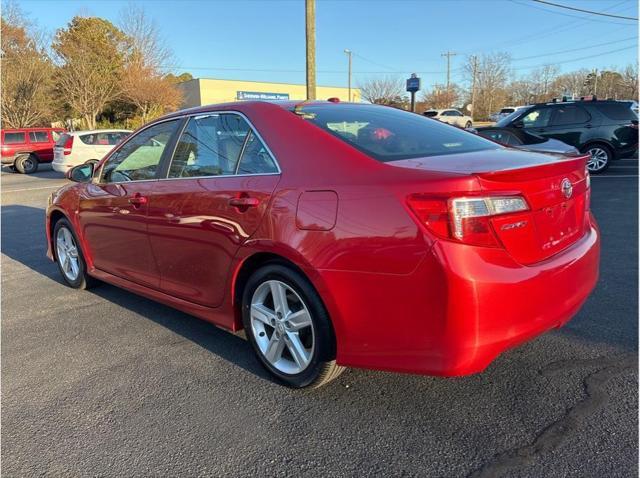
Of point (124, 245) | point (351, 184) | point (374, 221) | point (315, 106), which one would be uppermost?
point (315, 106)

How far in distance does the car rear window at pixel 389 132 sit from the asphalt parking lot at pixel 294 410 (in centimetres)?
102

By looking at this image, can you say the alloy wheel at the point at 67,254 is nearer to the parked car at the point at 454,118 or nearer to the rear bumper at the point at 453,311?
the rear bumper at the point at 453,311

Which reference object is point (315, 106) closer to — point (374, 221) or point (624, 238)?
point (374, 221)

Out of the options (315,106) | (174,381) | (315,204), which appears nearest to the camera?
(315,204)

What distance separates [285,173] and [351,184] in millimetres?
479

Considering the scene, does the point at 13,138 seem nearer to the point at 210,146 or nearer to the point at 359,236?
the point at 210,146

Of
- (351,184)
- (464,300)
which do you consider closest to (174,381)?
(351,184)

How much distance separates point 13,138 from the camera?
21125 millimetres

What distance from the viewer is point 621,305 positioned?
3.89 m

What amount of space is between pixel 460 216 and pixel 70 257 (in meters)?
4.21

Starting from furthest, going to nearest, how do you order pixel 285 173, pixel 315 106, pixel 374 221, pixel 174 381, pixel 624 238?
pixel 624 238
pixel 315 106
pixel 174 381
pixel 285 173
pixel 374 221

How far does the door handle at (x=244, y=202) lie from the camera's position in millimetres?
2836

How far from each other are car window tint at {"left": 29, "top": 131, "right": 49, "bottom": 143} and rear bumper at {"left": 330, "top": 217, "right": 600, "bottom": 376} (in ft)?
76.2

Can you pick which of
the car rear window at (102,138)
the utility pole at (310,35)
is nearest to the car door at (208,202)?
the utility pole at (310,35)
